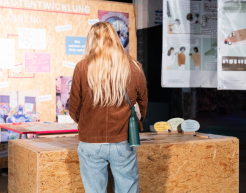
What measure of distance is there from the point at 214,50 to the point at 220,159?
7.70 feet

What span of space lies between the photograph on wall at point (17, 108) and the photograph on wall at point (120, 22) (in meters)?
1.53

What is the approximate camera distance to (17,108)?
494cm

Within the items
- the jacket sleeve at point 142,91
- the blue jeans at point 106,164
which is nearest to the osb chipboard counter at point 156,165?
the blue jeans at point 106,164

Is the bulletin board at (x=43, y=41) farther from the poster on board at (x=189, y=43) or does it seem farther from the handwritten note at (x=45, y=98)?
the poster on board at (x=189, y=43)

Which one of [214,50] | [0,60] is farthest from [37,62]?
[214,50]

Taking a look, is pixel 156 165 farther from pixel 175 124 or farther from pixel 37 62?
pixel 37 62

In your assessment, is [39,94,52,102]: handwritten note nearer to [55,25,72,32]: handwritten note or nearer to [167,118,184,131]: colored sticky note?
[55,25,72,32]: handwritten note

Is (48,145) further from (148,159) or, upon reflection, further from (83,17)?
(83,17)

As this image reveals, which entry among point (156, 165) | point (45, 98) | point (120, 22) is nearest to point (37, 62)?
point (45, 98)

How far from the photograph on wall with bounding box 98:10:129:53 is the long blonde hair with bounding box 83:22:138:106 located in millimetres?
3520

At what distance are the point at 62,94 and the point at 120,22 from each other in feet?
4.70

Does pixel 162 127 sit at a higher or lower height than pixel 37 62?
lower

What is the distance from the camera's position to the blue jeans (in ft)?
6.46

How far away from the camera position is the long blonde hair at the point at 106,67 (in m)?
1.96
